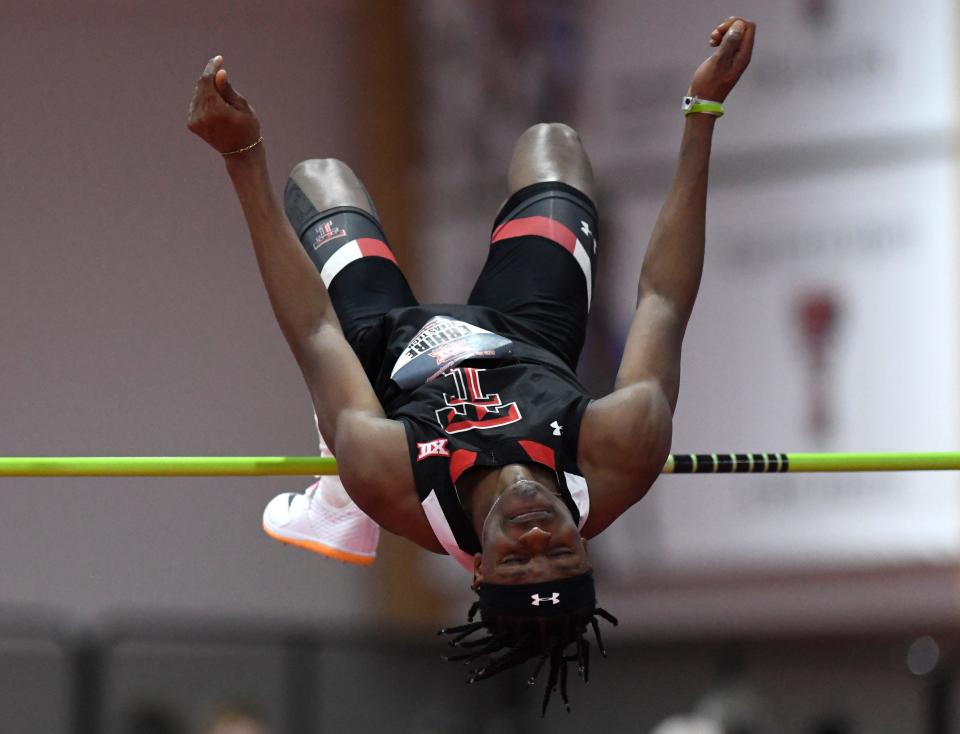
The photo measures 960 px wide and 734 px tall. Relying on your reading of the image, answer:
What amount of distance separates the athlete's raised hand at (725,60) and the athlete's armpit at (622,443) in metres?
0.77

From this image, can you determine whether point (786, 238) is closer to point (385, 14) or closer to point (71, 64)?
point (385, 14)

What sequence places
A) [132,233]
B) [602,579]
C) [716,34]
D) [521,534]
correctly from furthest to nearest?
1. [132,233]
2. [602,579]
3. [716,34]
4. [521,534]

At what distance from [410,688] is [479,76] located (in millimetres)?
3433

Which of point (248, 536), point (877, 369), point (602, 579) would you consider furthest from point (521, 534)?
point (248, 536)

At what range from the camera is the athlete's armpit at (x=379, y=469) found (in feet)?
11.7

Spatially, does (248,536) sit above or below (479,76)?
below

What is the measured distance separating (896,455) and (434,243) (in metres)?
5.42

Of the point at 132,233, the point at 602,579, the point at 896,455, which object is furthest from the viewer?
the point at 132,233

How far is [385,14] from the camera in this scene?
9711mm

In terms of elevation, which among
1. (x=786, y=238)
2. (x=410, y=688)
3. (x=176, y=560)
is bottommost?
(x=410, y=688)

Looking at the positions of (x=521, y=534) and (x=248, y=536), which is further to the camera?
(x=248, y=536)

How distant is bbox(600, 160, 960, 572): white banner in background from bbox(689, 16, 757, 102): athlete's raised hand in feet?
14.2

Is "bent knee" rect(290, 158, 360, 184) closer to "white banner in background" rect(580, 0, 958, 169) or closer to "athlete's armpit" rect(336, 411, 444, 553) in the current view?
"athlete's armpit" rect(336, 411, 444, 553)

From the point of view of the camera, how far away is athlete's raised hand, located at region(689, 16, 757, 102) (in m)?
3.86
